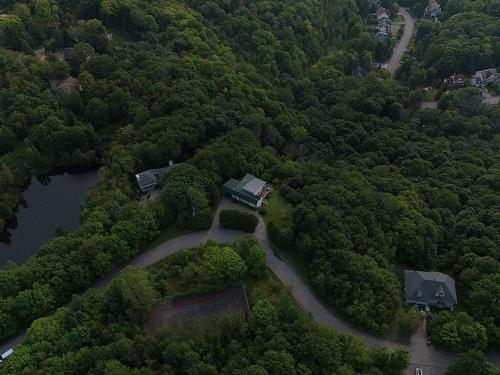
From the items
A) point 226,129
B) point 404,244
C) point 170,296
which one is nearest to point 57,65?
point 226,129

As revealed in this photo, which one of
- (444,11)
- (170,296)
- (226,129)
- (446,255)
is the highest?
(444,11)

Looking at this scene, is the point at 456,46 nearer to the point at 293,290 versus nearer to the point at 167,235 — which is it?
the point at 293,290

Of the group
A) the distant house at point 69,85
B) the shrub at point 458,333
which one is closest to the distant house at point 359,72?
the distant house at point 69,85

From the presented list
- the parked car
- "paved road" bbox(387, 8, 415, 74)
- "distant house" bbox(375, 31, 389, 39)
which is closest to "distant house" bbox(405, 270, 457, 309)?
the parked car

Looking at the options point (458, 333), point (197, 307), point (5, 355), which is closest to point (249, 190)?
point (197, 307)

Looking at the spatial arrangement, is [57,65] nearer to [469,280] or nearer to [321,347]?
[321,347]

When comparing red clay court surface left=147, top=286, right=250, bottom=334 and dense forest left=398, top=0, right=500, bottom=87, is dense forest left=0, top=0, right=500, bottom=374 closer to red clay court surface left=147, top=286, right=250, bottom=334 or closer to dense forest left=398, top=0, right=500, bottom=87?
dense forest left=398, top=0, right=500, bottom=87
